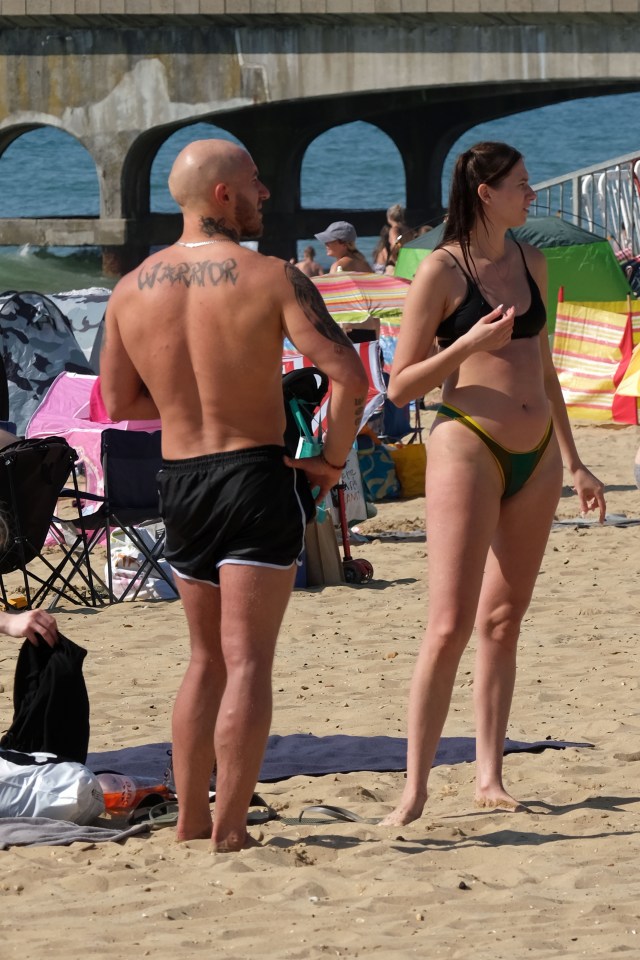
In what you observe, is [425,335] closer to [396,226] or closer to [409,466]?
[409,466]

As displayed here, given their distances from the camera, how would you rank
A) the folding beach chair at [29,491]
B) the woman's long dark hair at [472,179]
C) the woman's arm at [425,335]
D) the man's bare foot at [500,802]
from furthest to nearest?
the folding beach chair at [29,491]
the man's bare foot at [500,802]
the woman's long dark hair at [472,179]
the woman's arm at [425,335]

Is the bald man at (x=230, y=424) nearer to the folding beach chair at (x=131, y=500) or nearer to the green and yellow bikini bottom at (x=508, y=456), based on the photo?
the green and yellow bikini bottom at (x=508, y=456)

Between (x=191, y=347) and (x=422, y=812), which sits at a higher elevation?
(x=191, y=347)

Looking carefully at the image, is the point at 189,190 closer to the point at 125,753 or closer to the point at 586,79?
the point at 125,753

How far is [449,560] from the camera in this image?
13.1ft

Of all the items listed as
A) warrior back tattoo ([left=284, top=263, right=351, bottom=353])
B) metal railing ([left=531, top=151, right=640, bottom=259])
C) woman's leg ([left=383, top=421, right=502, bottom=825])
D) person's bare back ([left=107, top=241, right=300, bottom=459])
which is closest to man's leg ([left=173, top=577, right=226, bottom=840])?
person's bare back ([left=107, top=241, right=300, bottom=459])

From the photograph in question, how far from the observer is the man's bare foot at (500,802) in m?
4.23

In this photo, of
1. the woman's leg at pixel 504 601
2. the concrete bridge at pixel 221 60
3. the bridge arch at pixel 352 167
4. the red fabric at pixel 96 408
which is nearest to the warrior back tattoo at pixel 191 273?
the woman's leg at pixel 504 601

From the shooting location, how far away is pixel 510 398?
4059 mm

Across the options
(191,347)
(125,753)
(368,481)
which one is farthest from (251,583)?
(368,481)

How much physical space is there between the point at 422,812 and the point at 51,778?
998mm

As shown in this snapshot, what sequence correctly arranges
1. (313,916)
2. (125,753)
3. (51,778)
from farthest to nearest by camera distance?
(125,753)
(51,778)
(313,916)

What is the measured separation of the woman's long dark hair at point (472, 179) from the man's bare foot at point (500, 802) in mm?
1420

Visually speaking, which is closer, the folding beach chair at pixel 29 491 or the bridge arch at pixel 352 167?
the folding beach chair at pixel 29 491
